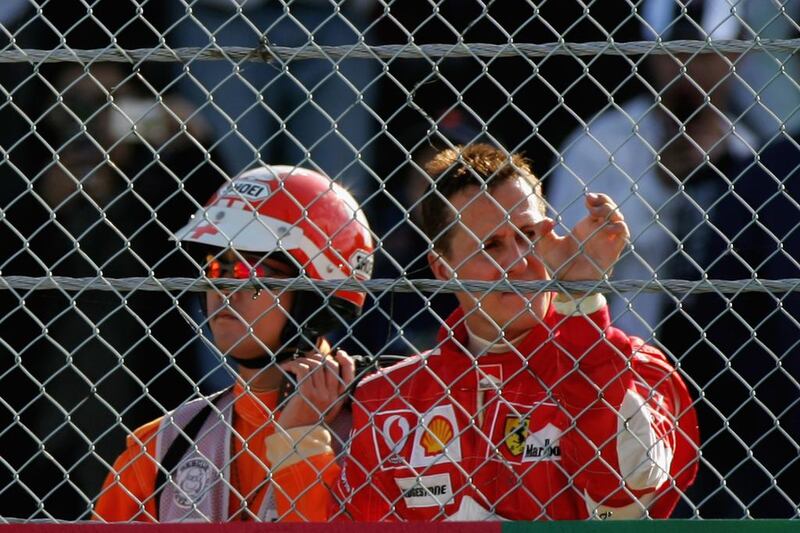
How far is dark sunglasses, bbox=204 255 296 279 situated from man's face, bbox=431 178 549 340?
1.69 feet

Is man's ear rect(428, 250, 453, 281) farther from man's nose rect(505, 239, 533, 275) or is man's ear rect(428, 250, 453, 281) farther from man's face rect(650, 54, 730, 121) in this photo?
man's face rect(650, 54, 730, 121)

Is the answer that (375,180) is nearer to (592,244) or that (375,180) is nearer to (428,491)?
(428,491)

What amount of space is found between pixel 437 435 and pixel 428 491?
15 centimetres

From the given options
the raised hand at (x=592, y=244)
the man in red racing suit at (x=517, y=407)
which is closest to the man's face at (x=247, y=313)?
the man in red racing suit at (x=517, y=407)

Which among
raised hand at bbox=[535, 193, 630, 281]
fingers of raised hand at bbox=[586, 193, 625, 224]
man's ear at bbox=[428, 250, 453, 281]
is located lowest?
man's ear at bbox=[428, 250, 453, 281]

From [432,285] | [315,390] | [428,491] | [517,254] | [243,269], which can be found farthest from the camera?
[243,269]

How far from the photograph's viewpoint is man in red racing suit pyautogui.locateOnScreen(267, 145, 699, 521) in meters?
2.81

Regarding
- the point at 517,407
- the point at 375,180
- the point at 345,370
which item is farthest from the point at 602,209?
the point at 375,180

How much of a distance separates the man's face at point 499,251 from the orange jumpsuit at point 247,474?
1.62 ft

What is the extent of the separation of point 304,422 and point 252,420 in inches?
14.3

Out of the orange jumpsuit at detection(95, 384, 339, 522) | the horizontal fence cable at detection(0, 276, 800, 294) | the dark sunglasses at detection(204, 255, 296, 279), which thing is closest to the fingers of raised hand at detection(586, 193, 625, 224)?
the horizontal fence cable at detection(0, 276, 800, 294)

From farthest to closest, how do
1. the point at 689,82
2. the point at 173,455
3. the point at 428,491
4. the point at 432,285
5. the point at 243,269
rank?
the point at 689,82, the point at 243,269, the point at 173,455, the point at 428,491, the point at 432,285

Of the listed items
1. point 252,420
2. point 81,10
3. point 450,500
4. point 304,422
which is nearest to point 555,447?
point 450,500

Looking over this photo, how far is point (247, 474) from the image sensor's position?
3482mm
